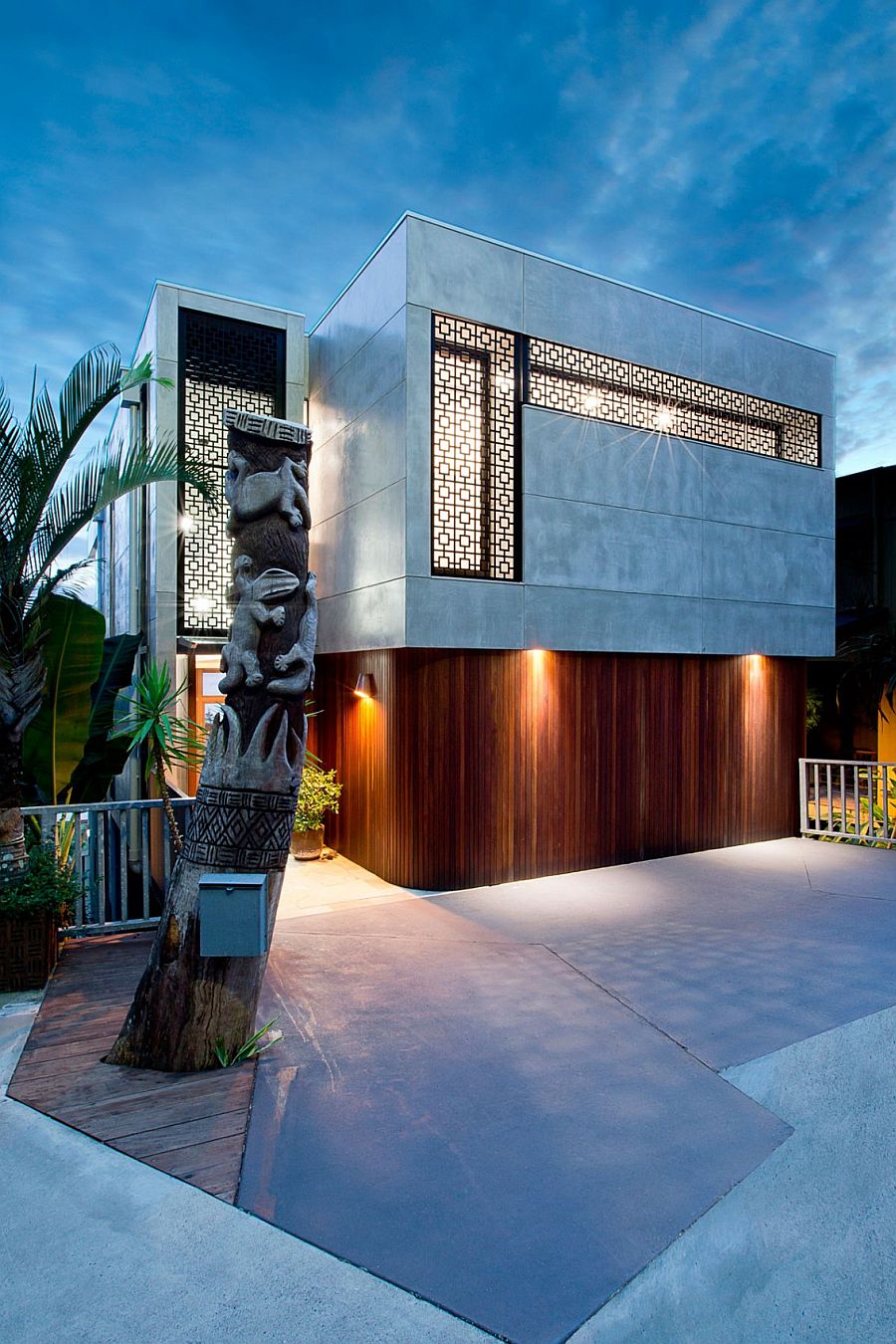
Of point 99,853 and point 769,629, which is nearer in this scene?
point 99,853

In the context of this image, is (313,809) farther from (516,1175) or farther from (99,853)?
(516,1175)

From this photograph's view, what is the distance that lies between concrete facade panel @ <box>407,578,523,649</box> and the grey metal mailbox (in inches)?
125

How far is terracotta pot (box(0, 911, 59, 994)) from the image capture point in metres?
4.00

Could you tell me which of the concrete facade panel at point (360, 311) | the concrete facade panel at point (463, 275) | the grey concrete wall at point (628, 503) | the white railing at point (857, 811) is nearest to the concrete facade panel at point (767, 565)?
the grey concrete wall at point (628, 503)

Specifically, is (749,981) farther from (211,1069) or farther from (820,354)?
(820,354)

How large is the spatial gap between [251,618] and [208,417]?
5.67 m

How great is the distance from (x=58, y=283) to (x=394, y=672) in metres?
34.1

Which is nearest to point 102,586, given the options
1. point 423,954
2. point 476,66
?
point 476,66

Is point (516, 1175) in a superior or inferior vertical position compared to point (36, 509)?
inferior

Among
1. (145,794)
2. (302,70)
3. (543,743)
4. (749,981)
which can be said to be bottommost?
(749,981)

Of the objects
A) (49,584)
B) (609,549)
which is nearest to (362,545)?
(609,549)

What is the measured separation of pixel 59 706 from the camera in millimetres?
5562

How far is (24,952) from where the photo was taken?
4.03m

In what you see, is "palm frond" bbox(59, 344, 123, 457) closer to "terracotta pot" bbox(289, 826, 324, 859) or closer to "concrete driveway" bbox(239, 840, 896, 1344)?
"concrete driveway" bbox(239, 840, 896, 1344)
